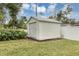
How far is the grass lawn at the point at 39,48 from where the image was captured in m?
2.56

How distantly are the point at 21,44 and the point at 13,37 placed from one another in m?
0.13

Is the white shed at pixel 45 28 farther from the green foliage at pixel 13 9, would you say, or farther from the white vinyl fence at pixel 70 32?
the green foliage at pixel 13 9

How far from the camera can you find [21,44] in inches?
103

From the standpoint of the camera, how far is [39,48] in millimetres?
2580

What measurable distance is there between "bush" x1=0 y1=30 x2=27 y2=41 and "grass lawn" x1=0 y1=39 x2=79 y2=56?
0.05 meters

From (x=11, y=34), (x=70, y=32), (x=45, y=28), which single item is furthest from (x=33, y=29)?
(x=70, y=32)

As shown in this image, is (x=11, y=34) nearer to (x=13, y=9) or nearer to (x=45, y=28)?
(x=13, y=9)

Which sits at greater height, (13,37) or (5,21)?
(5,21)

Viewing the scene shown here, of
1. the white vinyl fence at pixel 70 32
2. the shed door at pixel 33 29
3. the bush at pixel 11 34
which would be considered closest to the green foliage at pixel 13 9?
the bush at pixel 11 34

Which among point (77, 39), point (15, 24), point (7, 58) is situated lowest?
point (7, 58)

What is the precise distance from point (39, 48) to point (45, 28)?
9.8 inches

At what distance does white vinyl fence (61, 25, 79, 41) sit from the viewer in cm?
260

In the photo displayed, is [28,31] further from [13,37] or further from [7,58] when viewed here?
[7,58]

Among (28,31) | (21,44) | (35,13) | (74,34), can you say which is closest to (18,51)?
(21,44)
